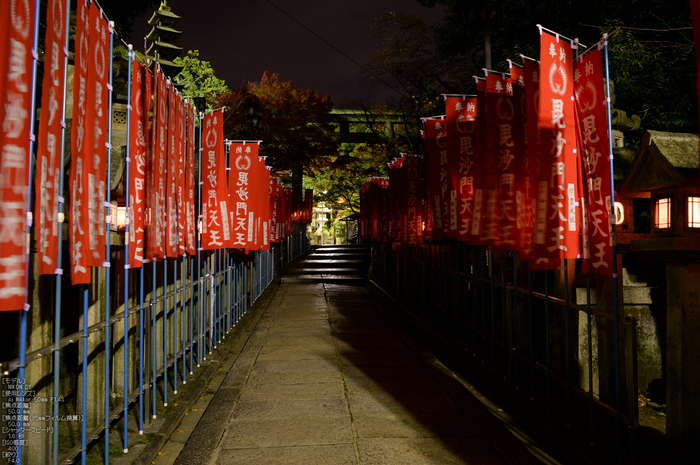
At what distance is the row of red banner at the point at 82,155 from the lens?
3018mm

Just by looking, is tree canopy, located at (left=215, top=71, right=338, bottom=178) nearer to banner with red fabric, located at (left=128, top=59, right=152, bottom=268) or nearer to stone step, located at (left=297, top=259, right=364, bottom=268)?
stone step, located at (left=297, top=259, right=364, bottom=268)

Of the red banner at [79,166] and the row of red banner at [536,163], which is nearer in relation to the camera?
the red banner at [79,166]

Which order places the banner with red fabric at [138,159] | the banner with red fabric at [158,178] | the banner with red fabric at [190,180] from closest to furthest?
the banner with red fabric at [138,159] < the banner with red fabric at [158,178] < the banner with red fabric at [190,180]

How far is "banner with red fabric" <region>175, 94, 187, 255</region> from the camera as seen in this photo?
23.7 feet

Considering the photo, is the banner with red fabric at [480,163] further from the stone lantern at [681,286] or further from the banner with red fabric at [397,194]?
the banner with red fabric at [397,194]

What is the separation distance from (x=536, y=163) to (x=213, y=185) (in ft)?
18.7

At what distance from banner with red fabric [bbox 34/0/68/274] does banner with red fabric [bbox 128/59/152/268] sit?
153 cm

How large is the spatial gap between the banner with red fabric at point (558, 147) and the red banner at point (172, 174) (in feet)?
15.9

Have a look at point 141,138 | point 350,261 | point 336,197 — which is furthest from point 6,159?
point 336,197

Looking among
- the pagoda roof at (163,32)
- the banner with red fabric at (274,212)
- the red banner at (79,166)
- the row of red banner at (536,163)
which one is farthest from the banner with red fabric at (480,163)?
the pagoda roof at (163,32)

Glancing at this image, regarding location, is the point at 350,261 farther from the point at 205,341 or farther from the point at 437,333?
the point at 205,341

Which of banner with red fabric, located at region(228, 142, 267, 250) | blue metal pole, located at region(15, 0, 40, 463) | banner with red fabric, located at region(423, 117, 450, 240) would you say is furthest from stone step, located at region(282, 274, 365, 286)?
blue metal pole, located at region(15, 0, 40, 463)

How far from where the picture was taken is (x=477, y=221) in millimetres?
8352

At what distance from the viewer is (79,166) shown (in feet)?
13.6
